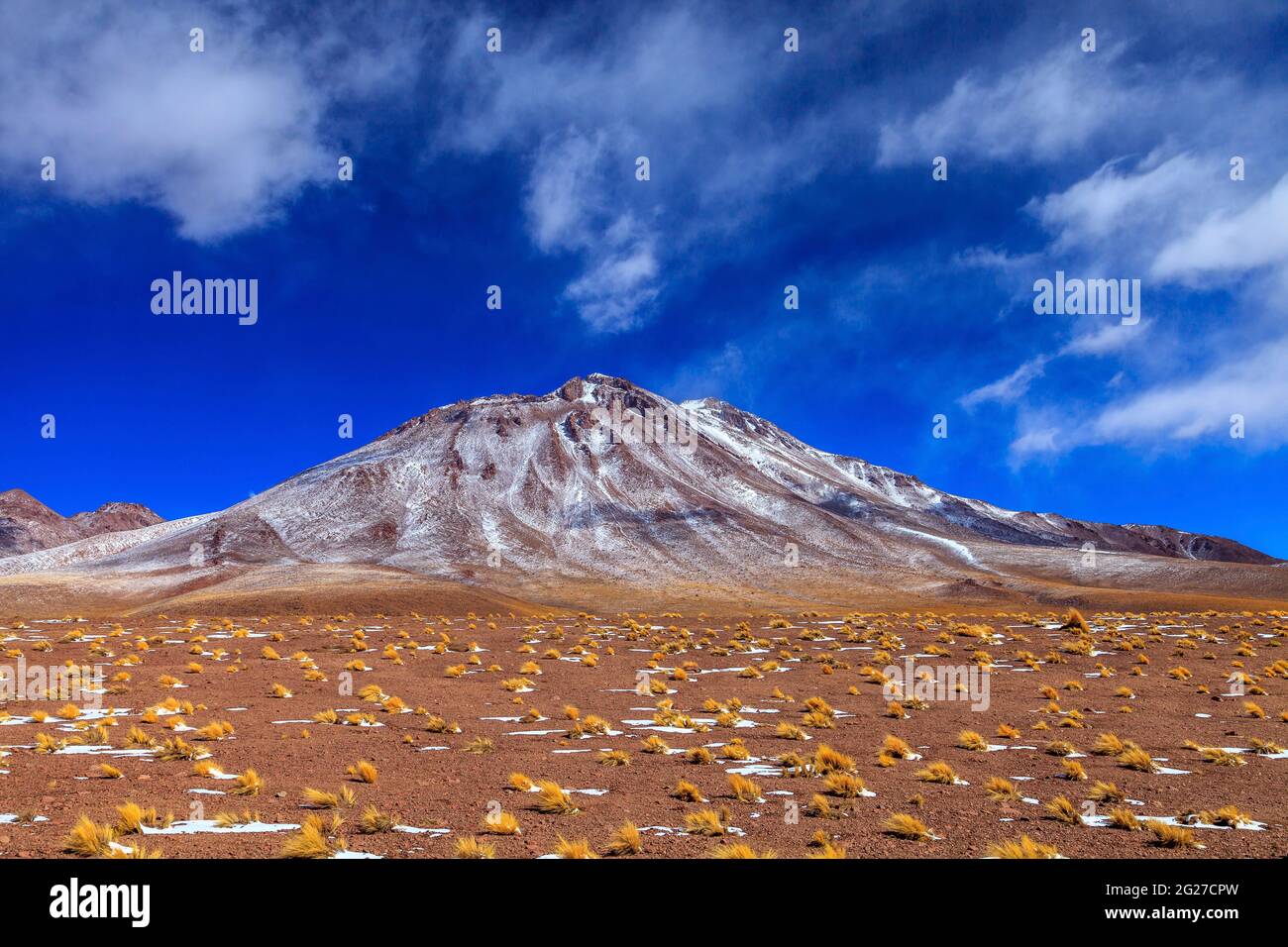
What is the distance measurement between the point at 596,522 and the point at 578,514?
5072 mm

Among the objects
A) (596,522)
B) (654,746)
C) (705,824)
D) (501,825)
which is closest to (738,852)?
(705,824)

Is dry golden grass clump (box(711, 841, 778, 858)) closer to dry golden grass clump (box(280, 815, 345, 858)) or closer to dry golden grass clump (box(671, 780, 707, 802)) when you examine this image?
dry golden grass clump (box(671, 780, 707, 802))

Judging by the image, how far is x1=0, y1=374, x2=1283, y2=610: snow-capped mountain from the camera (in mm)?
101125

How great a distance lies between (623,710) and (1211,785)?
11.5m

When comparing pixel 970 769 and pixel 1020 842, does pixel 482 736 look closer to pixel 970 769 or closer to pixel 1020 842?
pixel 970 769

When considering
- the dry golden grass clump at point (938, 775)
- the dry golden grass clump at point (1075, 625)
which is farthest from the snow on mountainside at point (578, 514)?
the dry golden grass clump at point (938, 775)

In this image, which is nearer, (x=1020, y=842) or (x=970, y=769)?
(x=1020, y=842)

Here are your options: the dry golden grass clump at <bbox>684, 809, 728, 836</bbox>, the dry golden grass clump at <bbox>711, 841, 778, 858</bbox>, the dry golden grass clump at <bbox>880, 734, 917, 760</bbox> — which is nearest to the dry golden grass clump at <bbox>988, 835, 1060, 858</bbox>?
the dry golden grass clump at <bbox>711, 841, 778, 858</bbox>

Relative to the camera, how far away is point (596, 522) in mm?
121625

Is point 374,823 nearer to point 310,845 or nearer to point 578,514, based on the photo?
point 310,845

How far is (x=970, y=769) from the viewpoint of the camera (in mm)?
12633

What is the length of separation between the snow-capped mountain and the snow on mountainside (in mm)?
445

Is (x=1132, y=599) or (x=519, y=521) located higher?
(x=519, y=521)
